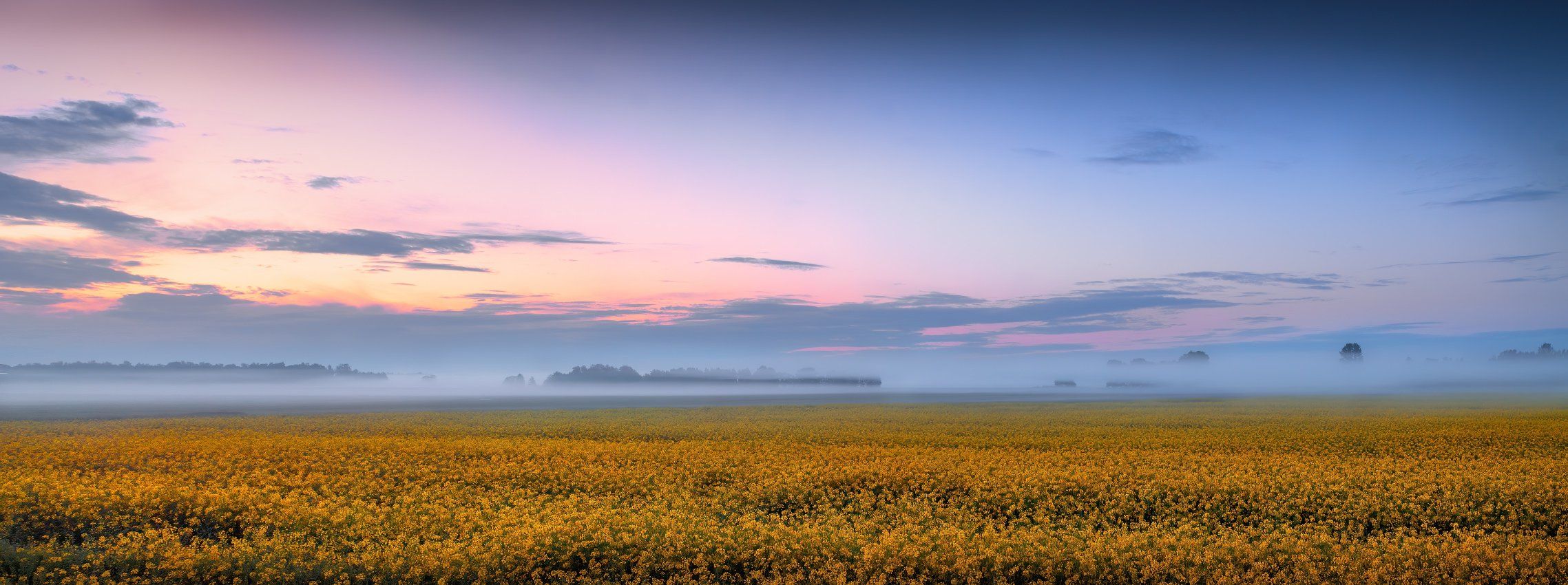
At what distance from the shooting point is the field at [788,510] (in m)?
13.8

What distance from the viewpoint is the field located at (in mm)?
13805

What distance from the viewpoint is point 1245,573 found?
13258 millimetres

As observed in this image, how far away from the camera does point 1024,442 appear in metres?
37.1

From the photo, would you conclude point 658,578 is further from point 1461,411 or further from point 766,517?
point 1461,411

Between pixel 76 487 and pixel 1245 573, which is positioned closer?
pixel 1245 573

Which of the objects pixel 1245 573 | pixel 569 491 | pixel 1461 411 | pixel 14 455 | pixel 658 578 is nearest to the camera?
pixel 1245 573

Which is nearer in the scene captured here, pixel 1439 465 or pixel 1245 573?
pixel 1245 573

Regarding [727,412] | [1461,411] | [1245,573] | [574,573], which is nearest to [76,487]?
[574,573]

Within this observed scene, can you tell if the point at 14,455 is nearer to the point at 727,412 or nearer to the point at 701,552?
the point at 701,552

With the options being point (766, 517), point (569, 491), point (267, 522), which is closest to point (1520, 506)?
point (766, 517)

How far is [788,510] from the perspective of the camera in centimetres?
2069

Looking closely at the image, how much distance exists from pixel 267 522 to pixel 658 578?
8.91 metres

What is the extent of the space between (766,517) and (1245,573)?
9.60 m

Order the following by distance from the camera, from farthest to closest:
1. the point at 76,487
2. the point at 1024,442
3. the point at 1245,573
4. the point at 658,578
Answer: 1. the point at 1024,442
2. the point at 76,487
3. the point at 658,578
4. the point at 1245,573
